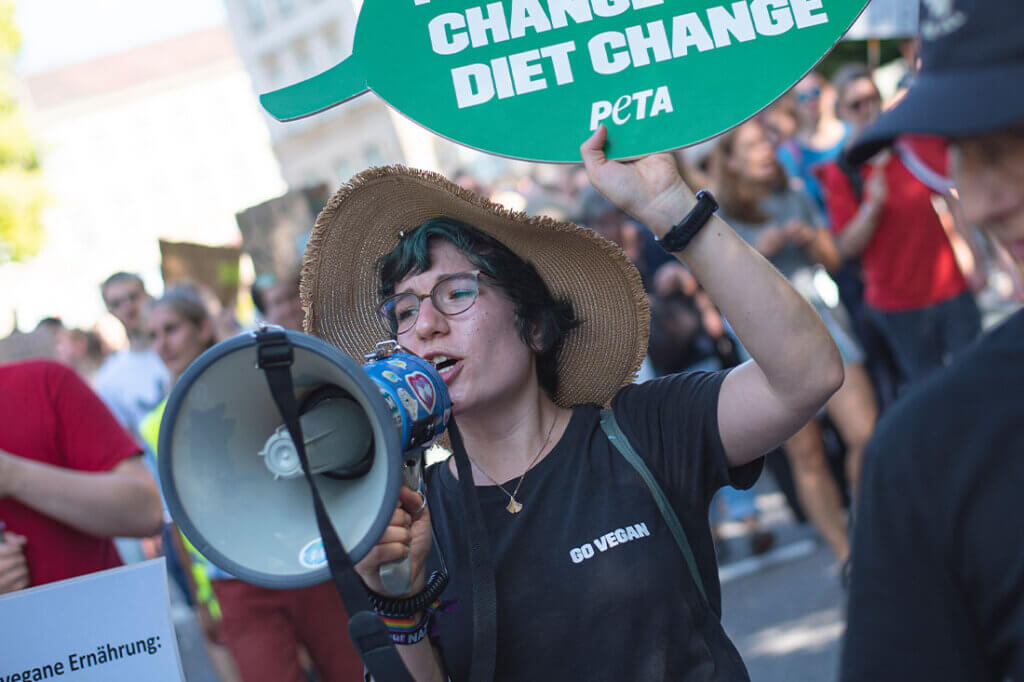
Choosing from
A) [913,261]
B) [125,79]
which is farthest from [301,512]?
[125,79]

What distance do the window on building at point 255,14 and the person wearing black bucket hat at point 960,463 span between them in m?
44.1

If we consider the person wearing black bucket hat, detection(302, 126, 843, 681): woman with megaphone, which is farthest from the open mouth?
the person wearing black bucket hat

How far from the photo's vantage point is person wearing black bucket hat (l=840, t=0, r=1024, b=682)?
1.13 metres

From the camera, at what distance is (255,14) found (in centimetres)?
4262

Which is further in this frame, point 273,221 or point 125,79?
point 125,79

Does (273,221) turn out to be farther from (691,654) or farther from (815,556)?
(691,654)

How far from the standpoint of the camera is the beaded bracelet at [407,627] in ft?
5.68

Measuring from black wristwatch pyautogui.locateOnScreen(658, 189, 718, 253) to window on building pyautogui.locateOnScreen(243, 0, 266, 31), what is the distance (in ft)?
143

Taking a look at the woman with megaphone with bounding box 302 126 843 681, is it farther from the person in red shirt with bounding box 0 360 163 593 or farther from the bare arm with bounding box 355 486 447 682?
the person in red shirt with bounding box 0 360 163 593

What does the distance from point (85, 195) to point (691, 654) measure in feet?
158

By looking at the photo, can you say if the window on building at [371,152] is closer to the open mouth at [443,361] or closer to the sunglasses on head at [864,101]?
the sunglasses on head at [864,101]

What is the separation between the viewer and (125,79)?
54.6 meters

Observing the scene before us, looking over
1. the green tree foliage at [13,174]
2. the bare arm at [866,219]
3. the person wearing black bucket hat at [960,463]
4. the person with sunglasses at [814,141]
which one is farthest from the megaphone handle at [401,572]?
the green tree foliage at [13,174]

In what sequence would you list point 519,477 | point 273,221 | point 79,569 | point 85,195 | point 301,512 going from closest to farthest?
point 301,512
point 519,477
point 79,569
point 273,221
point 85,195
